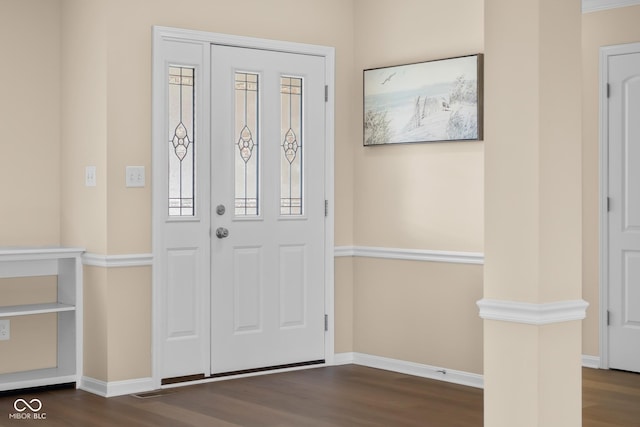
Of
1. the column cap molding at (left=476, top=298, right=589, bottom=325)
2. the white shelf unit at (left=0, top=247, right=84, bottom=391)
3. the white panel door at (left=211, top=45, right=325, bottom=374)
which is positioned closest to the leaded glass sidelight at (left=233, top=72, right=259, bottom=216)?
the white panel door at (left=211, top=45, right=325, bottom=374)

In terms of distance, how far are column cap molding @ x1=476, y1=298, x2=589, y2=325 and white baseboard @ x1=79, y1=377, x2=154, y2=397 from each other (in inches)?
94.6

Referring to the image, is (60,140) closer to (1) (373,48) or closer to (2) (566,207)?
(1) (373,48)

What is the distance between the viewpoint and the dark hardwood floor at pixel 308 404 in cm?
450

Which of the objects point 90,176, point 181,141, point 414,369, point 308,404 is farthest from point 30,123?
point 414,369

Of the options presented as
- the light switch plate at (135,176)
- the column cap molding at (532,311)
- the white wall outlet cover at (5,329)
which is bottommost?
the white wall outlet cover at (5,329)

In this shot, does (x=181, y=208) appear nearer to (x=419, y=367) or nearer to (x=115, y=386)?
(x=115, y=386)

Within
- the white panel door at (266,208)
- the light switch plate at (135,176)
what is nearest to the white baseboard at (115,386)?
the white panel door at (266,208)

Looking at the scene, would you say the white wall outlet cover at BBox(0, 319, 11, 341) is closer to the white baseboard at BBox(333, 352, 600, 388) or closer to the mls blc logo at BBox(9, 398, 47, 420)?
the mls blc logo at BBox(9, 398, 47, 420)

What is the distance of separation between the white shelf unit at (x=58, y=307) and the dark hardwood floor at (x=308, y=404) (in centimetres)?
9

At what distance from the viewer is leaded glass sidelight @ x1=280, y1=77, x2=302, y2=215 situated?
5.80 metres

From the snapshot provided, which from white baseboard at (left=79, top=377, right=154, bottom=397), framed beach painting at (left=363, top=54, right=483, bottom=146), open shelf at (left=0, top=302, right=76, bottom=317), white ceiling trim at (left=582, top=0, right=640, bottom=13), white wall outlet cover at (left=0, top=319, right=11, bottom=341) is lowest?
white baseboard at (left=79, top=377, right=154, bottom=397)

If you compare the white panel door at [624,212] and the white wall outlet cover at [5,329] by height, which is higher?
the white panel door at [624,212]

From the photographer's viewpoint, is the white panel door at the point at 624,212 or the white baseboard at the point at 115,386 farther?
the white panel door at the point at 624,212

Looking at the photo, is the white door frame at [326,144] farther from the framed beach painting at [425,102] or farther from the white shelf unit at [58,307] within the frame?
the white shelf unit at [58,307]
